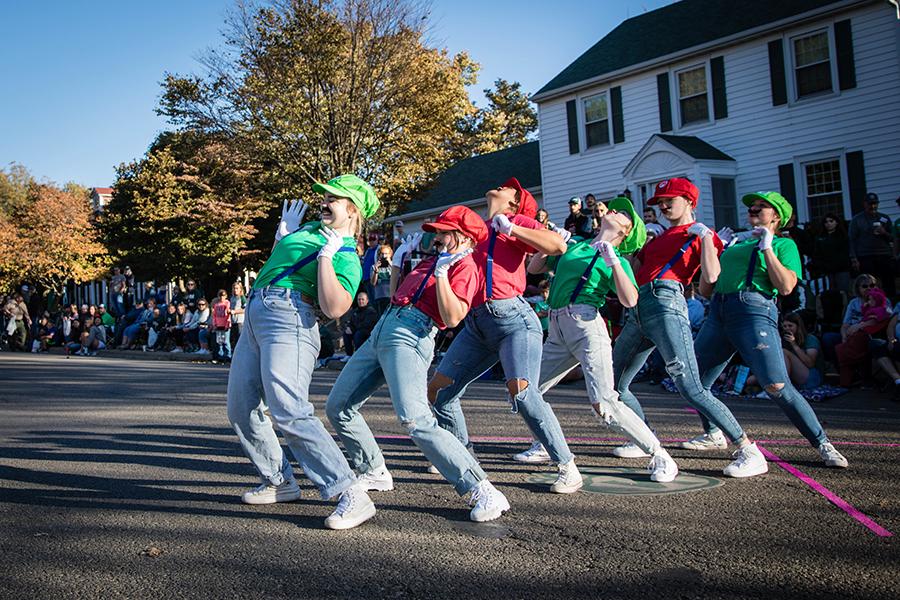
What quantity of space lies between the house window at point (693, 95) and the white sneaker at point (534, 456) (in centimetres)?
1829

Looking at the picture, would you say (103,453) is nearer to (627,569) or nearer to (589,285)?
(589,285)

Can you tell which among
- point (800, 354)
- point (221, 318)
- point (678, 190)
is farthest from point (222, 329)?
point (678, 190)

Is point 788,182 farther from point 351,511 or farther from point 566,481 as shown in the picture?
point 351,511

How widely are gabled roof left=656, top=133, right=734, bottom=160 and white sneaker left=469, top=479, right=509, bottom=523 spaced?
18.1 metres

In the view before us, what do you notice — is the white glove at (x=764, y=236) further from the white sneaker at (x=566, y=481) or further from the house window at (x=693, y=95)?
the house window at (x=693, y=95)

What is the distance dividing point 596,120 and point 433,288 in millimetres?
21249

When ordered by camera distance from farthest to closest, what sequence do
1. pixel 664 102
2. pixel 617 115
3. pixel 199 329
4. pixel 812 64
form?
Answer: pixel 617 115 → pixel 664 102 → pixel 199 329 → pixel 812 64

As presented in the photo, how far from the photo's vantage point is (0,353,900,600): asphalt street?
12.9 ft

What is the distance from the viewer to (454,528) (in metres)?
4.88

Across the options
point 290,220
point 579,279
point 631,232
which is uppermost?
point 290,220

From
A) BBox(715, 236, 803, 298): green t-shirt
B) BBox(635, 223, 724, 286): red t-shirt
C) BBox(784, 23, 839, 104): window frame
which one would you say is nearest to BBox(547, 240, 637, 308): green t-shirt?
BBox(635, 223, 724, 286): red t-shirt

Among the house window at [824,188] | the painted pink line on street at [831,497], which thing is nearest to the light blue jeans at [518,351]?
the painted pink line on street at [831,497]

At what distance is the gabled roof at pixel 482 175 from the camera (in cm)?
3169

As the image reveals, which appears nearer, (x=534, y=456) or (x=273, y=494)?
(x=273, y=494)
